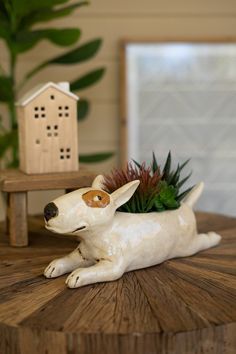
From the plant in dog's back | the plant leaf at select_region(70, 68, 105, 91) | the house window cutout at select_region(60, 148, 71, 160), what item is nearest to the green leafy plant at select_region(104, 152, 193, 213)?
the plant in dog's back

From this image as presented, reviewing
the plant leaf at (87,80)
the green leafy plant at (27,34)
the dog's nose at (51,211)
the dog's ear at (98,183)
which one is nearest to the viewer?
the dog's nose at (51,211)

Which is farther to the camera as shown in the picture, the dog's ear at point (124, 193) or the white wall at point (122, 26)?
the white wall at point (122, 26)

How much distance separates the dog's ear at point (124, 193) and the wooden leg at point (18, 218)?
0.28 metres

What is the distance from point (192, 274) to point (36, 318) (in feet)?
1.00

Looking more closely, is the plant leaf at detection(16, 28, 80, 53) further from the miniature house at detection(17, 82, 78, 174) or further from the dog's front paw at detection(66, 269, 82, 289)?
the dog's front paw at detection(66, 269, 82, 289)

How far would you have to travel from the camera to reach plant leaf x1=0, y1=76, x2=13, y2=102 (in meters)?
1.45

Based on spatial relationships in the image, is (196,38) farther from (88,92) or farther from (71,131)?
(71,131)

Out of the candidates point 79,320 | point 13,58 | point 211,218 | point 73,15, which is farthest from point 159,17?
point 79,320

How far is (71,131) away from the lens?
109cm

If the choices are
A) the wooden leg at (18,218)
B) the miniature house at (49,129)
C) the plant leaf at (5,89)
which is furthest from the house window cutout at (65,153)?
the plant leaf at (5,89)

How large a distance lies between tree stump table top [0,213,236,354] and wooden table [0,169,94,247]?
130mm

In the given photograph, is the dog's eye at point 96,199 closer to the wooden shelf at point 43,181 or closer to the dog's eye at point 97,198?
the dog's eye at point 97,198

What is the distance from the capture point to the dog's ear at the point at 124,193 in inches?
32.6

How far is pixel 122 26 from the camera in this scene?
1700 mm
